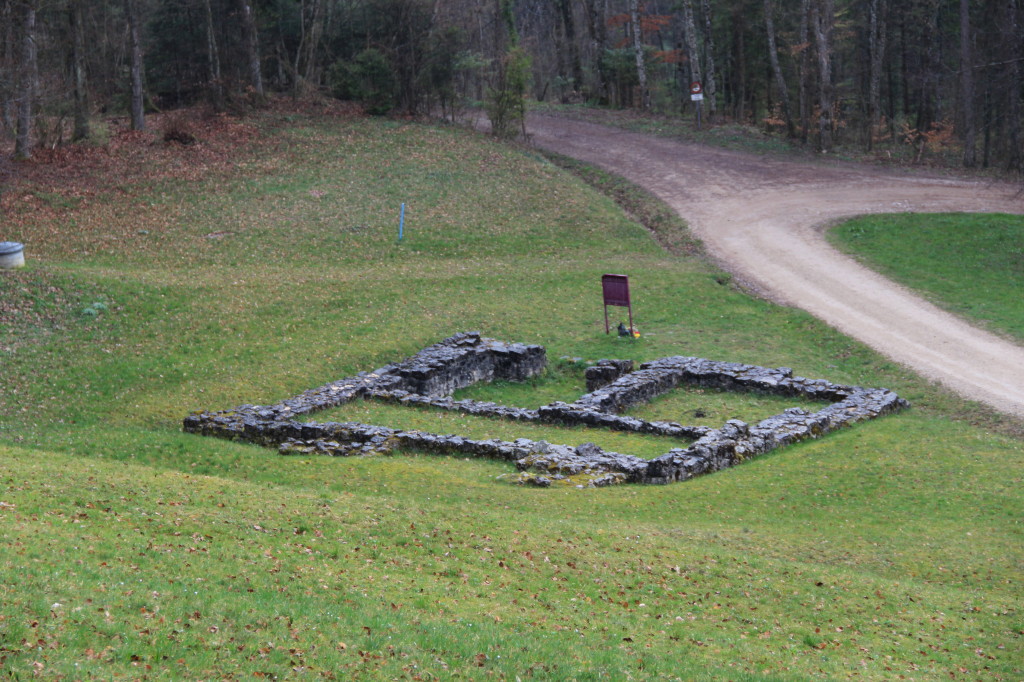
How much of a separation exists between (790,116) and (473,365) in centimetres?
3683

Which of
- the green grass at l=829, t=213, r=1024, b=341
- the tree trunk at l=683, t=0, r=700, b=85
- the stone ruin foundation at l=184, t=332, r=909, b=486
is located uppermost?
the tree trunk at l=683, t=0, r=700, b=85

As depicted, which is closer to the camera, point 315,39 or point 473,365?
point 473,365

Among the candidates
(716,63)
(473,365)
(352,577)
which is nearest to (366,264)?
(473,365)

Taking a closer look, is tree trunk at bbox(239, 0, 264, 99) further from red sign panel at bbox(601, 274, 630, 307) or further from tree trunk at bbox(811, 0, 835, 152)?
red sign panel at bbox(601, 274, 630, 307)

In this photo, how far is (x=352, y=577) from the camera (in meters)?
12.6

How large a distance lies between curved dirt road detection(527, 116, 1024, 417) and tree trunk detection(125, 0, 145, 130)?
21899 millimetres

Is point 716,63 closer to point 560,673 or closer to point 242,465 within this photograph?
point 242,465

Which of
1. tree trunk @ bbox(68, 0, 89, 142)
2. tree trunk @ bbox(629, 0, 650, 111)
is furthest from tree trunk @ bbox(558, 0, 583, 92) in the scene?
tree trunk @ bbox(68, 0, 89, 142)

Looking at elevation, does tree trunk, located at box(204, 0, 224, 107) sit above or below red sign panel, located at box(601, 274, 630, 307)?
above

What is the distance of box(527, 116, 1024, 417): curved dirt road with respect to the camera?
91.5 ft

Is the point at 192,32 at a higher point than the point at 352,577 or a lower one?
higher

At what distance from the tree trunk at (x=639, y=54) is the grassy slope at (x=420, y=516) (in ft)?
107

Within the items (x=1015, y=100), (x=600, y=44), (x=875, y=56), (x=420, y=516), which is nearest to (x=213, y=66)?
(x=600, y=44)

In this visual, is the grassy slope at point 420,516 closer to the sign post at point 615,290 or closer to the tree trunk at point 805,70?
the sign post at point 615,290
